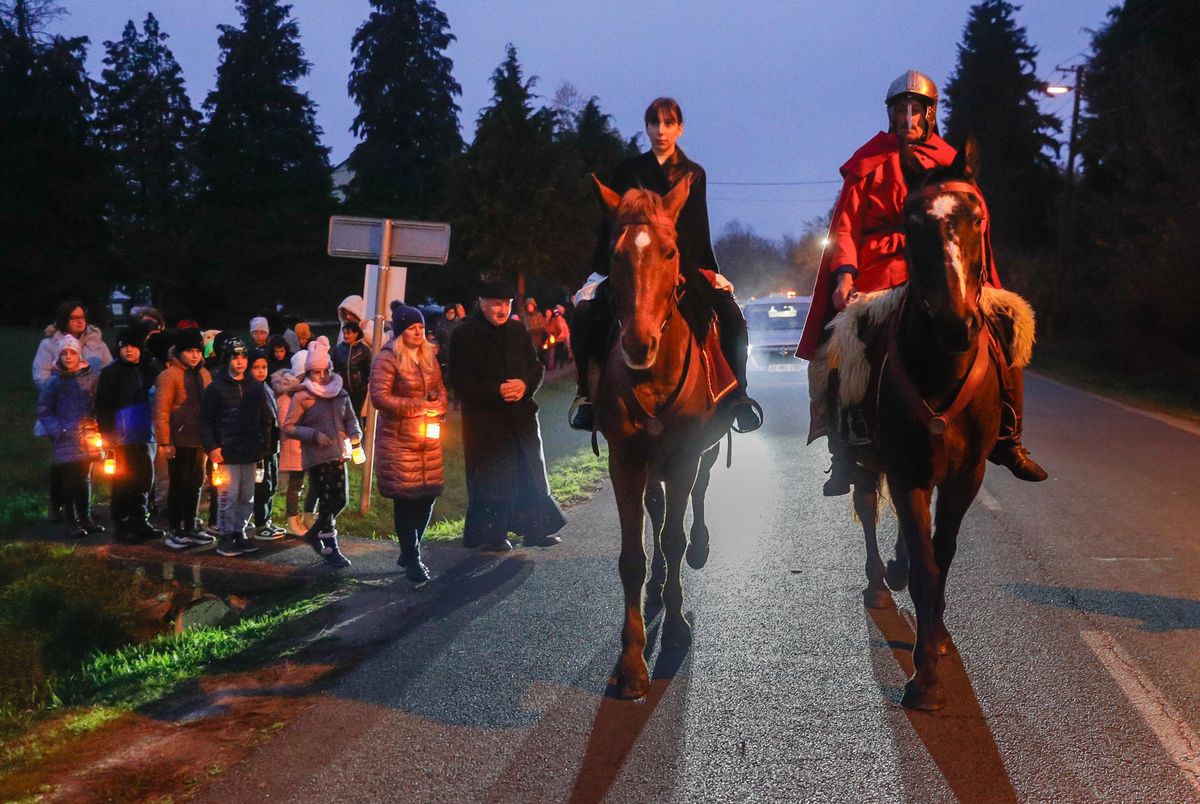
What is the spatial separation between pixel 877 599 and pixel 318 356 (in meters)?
5.27

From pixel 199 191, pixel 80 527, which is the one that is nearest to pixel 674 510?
pixel 80 527

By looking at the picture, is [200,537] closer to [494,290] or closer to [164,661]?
[164,661]

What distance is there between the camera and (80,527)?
10.0 m

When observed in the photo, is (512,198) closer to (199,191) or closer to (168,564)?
(168,564)

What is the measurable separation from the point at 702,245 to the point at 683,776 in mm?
3199

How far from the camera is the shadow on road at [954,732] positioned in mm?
4082

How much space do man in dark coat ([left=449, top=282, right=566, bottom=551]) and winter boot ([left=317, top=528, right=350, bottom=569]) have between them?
1.06 m

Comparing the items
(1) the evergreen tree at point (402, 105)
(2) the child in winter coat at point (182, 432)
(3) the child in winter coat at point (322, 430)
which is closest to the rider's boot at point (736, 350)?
(3) the child in winter coat at point (322, 430)

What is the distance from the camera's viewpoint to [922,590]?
5.06 metres

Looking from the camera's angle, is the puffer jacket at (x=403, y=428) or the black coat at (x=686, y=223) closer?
the black coat at (x=686, y=223)

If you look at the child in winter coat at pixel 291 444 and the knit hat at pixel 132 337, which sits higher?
the knit hat at pixel 132 337

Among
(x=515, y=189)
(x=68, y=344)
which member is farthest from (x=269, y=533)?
(x=515, y=189)

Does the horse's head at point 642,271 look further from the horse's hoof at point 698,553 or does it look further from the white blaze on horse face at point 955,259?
the horse's hoof at point 698,553

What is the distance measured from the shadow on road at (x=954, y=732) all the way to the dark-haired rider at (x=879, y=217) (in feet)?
3.68
